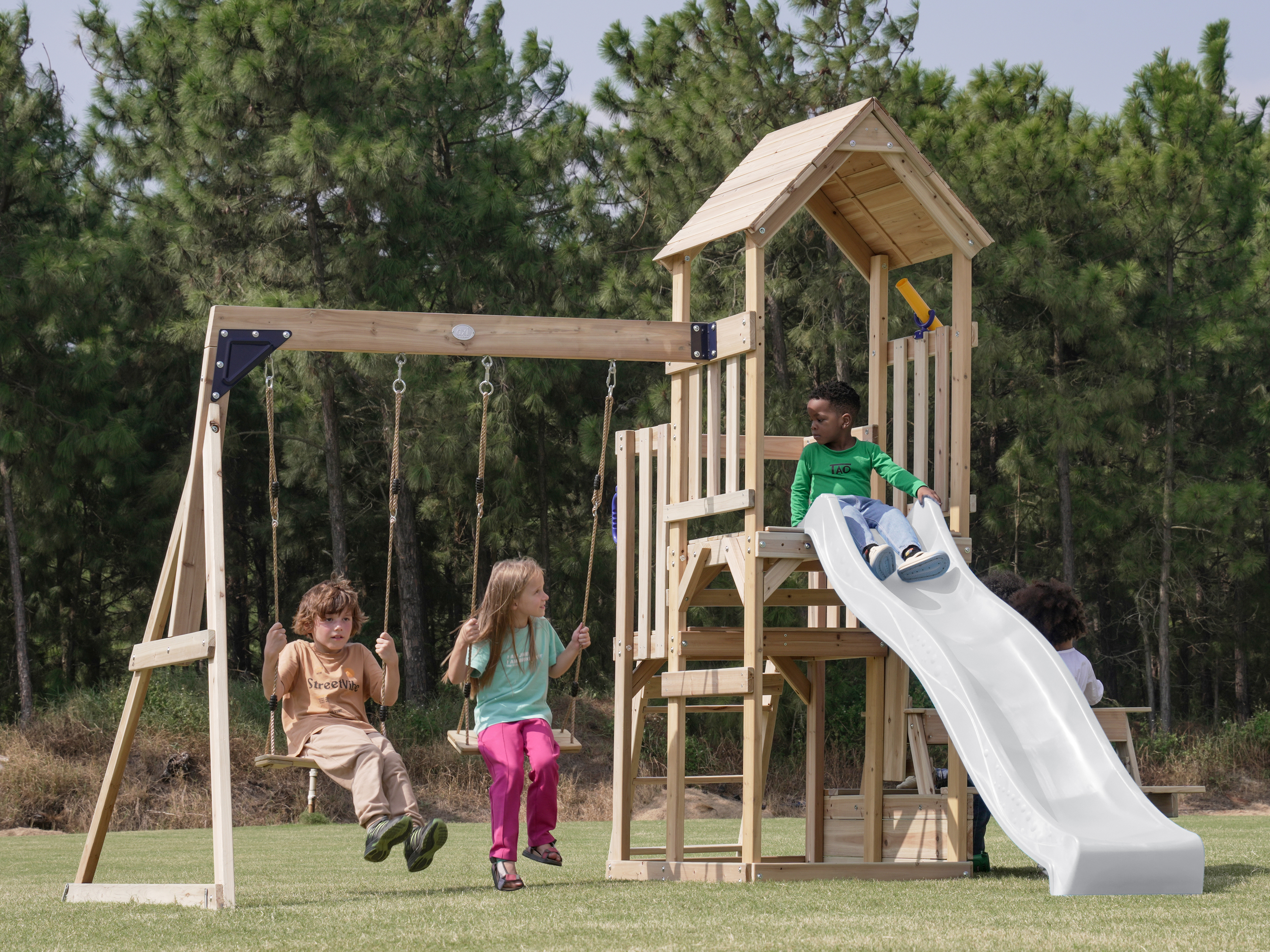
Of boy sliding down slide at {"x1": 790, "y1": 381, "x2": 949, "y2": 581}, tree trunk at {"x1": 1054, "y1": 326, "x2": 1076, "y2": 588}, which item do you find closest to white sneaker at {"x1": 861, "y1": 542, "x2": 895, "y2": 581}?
boy sliding down slide at {"x1": 790, "y1": 381, "x2": 949, "y2": 581}

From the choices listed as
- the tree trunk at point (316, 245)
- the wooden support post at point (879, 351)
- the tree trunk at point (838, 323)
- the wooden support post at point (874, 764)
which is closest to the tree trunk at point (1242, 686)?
the tree trunk at point (838, 323)

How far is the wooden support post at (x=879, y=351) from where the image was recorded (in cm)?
866

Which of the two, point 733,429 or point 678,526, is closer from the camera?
point 733,429

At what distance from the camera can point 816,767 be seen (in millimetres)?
8023

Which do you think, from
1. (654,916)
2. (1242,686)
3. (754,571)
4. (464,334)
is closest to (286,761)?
(654,916)

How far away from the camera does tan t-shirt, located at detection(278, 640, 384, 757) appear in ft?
22.7

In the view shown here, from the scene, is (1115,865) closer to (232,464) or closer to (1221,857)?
(1221,857)

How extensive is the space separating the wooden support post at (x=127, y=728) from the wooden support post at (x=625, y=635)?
2.23 m

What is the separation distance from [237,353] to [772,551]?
2.72 metres

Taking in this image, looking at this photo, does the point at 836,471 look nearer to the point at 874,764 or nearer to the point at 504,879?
the point at 874,764

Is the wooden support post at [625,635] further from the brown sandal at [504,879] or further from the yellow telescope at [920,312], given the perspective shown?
the yellow telescope at [920,312]

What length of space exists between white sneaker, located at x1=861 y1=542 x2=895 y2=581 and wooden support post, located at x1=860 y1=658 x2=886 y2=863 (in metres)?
0.47

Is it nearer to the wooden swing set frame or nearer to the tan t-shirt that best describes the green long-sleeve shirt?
the wooden swing set frame

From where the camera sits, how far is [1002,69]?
21641 millimetres
